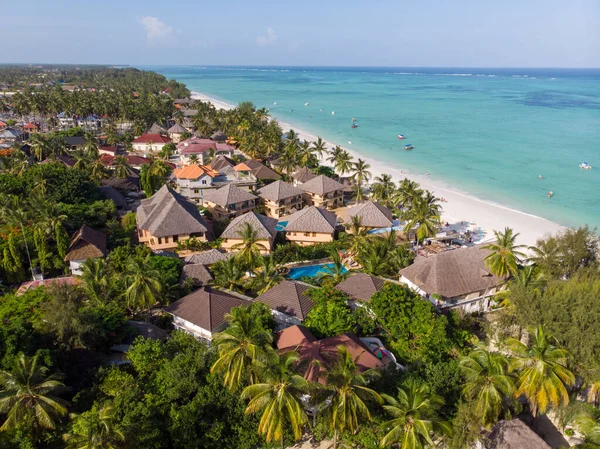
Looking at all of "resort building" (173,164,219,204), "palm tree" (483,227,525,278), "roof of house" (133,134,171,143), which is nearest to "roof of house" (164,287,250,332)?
"palm tree" (483,227,525,278)

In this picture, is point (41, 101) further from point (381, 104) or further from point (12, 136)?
point (381, 104)

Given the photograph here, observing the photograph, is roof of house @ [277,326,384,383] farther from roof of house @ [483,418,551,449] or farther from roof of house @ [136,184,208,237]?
roof of house @ [136,184,208,237]

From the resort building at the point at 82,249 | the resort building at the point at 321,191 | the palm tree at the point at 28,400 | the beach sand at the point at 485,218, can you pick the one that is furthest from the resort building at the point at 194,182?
the palm tree at the point at 28,400

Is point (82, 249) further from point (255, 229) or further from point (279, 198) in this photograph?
point (279, 198)

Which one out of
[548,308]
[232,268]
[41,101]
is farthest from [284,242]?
[41,101]

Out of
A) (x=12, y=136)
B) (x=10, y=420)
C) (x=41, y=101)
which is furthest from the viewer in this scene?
(x=41, y=101)

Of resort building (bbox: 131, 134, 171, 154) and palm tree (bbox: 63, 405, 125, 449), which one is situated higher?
resort building (bbox: 131, 134, 171, 154)

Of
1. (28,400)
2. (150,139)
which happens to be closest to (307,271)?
(28,400)
